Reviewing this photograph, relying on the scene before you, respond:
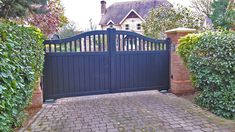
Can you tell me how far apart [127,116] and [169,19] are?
7.32 meters

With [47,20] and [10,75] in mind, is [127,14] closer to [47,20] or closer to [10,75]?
[47,20]

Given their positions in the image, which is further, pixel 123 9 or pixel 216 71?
pixel 123 9

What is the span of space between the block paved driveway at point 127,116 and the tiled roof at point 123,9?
24.2m

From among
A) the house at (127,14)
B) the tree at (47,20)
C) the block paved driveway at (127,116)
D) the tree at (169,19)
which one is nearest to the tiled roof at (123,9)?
the house at (127,14)

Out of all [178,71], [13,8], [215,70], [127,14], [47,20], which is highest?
[127,14]

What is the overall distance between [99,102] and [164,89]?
6.77 ft

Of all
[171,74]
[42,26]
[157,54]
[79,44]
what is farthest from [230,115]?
[42,26]

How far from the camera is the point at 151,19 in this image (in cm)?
1150

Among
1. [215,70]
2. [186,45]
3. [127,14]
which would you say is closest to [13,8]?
[186,45]

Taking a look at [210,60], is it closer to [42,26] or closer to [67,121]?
[67,121]

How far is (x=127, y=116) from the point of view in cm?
449

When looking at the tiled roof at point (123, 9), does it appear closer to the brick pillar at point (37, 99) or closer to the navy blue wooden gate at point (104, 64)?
the navy blue wooden gate at point (104, 64)

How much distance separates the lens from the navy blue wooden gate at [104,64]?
5.78 m

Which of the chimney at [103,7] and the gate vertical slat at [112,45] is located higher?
the chimney at [103,7]
